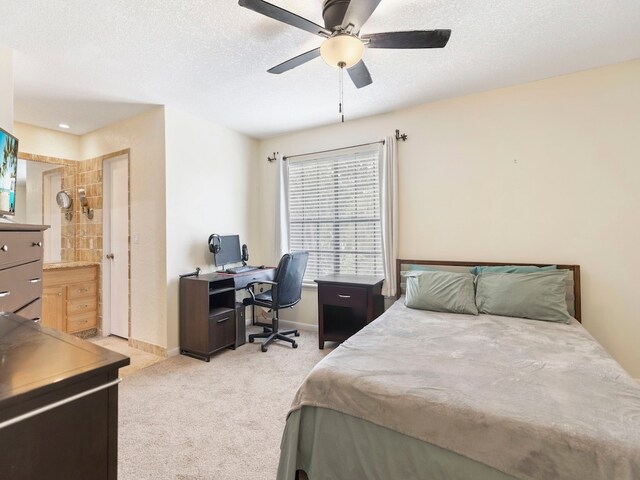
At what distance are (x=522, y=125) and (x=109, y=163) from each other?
15.2ft

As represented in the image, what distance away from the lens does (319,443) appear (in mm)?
1400

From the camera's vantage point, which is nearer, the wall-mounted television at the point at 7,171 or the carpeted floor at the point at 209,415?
the carpeted floor at the point at 209,415

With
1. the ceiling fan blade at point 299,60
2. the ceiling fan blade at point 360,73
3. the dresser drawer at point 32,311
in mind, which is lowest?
the dresser drawer at point 32,311

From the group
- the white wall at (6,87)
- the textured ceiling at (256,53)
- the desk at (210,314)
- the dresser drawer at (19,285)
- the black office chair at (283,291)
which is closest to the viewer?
the dresser drawer at (19,285)

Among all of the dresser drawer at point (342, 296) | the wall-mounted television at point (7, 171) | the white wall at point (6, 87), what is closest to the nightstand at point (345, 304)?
the dresser drawer at point (342, 296)

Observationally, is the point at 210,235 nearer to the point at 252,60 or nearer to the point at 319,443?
the point at 252,60

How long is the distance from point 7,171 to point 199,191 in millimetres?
1697

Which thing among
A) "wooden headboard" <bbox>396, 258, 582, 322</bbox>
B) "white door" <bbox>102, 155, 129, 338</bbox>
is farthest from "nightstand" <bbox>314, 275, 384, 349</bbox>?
"white door" <bbox>102, 155, 129, 338</bbox>

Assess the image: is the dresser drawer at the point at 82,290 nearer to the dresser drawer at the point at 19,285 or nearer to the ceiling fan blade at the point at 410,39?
the dresser drawer at the point at 19,285

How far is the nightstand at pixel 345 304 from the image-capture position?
313 cm

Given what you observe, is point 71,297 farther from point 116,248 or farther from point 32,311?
point 32,311

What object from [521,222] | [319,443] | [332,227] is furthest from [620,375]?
[332,227]

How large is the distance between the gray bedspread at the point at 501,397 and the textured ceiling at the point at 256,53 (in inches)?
79.6

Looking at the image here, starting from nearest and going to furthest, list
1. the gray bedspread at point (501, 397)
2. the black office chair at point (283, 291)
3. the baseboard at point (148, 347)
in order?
the gray bedspread at point (501, 397) → the baseboard at point (148, 347) → the black office chair at point (283, 291)
